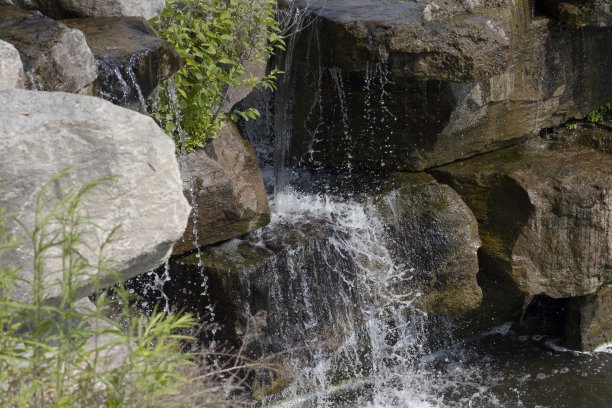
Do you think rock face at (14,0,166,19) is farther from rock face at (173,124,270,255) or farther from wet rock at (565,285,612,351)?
wet rock at (565,285,612,351)

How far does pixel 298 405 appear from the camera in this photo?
22.1 ft

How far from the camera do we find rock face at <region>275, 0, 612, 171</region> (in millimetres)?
6426

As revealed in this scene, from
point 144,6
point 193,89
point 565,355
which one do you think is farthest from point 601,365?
point 144,6

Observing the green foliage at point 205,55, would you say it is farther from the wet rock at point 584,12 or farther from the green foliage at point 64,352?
the green foliage at point 64,352

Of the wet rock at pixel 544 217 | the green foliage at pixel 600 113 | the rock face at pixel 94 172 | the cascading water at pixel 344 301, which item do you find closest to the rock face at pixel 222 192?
the cascading water at pixel 344 301

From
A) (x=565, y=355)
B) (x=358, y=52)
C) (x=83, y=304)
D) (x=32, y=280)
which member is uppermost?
(x=358, y=52)

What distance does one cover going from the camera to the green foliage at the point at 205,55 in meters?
6.22

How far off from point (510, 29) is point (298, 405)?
9.92ft

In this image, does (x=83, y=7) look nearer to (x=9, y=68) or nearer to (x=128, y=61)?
(x=128, y=61)

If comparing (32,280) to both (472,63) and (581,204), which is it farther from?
(581,204)

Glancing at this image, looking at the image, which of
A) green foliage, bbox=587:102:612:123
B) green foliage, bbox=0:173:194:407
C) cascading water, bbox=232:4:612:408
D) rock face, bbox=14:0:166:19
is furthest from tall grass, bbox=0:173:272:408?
green foliage, bbox=587:102:612:123

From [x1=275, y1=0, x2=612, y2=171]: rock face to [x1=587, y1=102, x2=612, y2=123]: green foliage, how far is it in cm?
6

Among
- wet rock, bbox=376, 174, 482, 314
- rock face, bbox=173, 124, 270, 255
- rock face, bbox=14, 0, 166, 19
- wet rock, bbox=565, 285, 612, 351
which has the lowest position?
wet rock, bbox=565, 285, 612, 351

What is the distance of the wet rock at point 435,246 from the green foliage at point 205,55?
134cm
